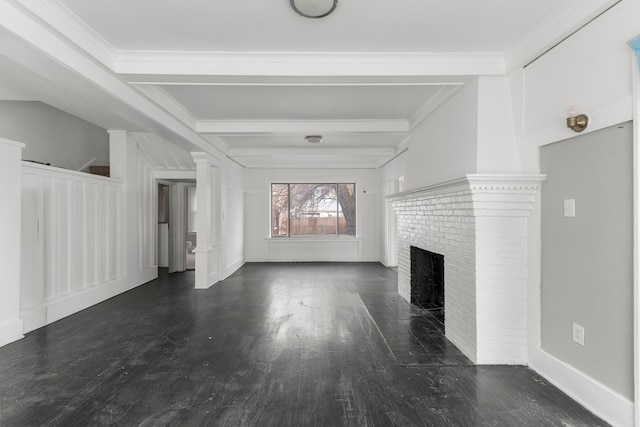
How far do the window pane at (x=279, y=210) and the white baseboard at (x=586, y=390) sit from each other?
6737 millimetres

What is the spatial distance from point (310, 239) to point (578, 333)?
6.77 metres

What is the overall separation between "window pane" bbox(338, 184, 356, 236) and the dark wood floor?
451cm

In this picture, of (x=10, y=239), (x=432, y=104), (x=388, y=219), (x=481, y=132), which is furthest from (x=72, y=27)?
(x=388, y=219)

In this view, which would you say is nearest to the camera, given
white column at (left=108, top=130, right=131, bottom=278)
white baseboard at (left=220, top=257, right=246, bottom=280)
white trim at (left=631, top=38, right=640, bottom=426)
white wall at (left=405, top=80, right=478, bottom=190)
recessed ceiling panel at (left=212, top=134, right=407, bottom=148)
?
white trim at (left=631, top=38, right=640, bottom=426)

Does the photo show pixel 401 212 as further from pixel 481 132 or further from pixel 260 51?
pixel 260 51

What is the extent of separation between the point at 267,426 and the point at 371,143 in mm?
5059

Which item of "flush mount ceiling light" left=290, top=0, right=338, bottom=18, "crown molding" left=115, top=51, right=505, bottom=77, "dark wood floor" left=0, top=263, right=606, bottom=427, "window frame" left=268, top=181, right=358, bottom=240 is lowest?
"dark wood floor" left=0, top=263, right=606, bottom=427

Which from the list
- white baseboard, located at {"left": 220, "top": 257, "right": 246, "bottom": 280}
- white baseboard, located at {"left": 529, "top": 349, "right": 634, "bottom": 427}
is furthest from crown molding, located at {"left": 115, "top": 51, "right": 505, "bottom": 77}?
white baseboard, located at {"left": 220, "top": 257, "right": 246, "bottom": 280}

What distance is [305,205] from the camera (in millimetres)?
8906

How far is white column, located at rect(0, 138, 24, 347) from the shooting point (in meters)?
3.22

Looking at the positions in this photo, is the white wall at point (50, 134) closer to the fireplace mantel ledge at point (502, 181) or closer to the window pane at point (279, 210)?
the window pane at point (279, 210)

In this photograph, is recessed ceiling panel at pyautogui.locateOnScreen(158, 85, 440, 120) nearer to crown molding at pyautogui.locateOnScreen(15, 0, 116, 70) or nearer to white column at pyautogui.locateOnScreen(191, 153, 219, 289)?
crown molding at pyautogui.locateOnScreen(15, 0, 116, 70)

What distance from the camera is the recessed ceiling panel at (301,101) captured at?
3574mm

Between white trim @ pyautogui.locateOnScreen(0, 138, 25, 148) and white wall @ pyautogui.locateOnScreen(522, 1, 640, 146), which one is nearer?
white wall @ pyautogui.locateOnScreen(522, 1, 640, 146)
